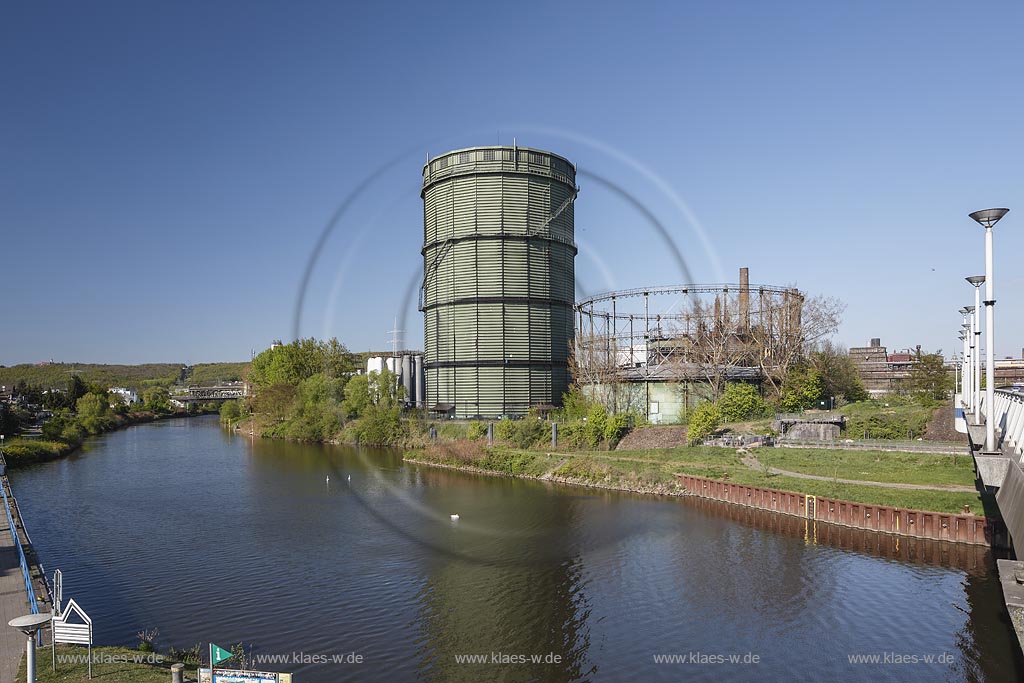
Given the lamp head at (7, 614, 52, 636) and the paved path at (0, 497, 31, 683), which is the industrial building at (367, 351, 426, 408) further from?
the lamp head at (7, 614, 52, 636)

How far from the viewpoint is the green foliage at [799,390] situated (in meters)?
58.7

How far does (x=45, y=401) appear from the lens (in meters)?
112

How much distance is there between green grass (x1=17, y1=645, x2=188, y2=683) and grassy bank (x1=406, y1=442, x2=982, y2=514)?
31.4 metres

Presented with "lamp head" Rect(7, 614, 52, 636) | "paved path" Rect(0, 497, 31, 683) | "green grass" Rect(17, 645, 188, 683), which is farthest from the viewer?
"paved path" Rect(0, 497, 31, 683)

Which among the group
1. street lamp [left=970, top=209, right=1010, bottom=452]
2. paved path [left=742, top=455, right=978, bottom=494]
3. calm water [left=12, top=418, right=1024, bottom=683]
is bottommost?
calm water [left=12, top=418, right=1024, bottom=683]

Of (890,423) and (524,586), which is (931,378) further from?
(524,586)

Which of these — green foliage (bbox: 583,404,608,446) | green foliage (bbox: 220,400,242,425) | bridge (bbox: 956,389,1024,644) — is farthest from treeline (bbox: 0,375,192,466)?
bridge (bbox: 956,389,1024,644)

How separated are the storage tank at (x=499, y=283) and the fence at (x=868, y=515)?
33.1 m

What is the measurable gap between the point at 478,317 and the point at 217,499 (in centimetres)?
3495

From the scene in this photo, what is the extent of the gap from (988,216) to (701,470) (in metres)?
26.9

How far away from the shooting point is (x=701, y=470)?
42.6 metres

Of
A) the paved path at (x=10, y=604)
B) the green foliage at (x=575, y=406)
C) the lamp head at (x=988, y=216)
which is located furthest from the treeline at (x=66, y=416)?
the lamp head at (x=988, y=216)

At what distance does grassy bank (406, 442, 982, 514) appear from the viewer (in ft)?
107

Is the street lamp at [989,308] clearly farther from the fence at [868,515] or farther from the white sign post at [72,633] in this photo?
the white sign post at [72,633]
